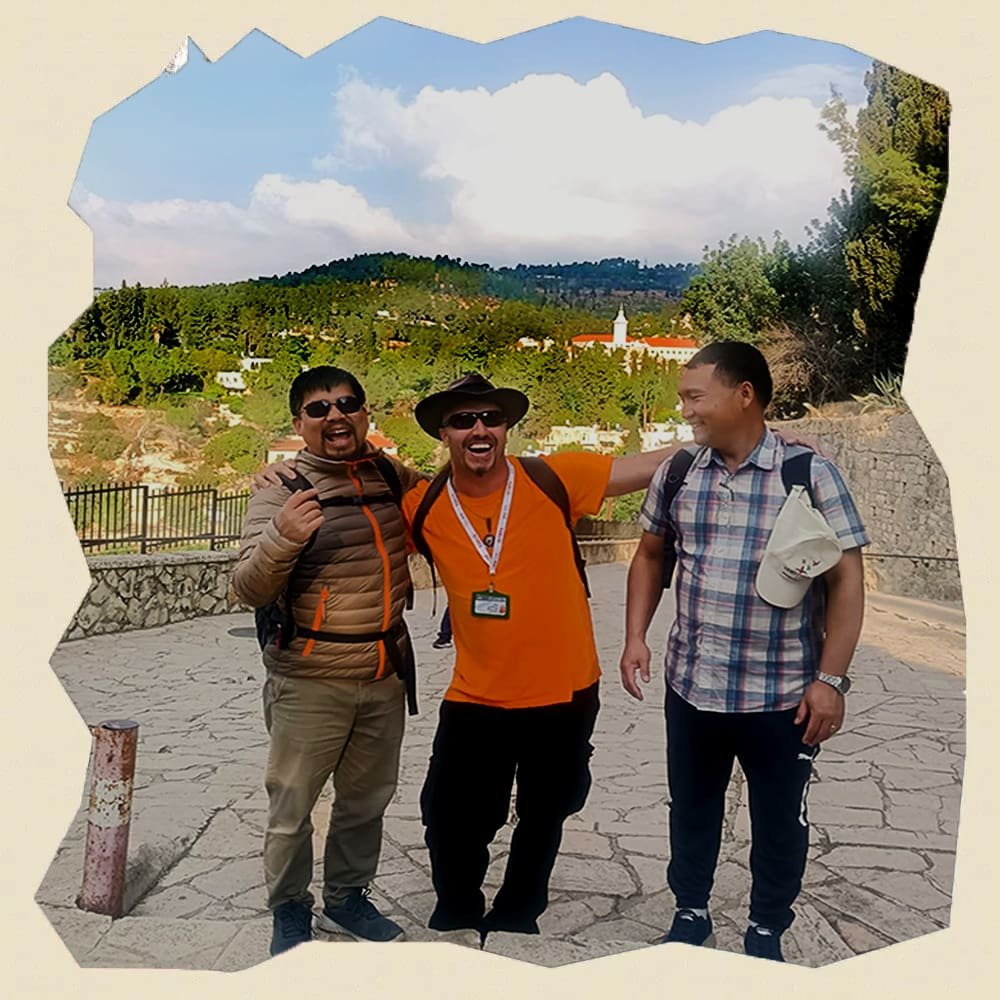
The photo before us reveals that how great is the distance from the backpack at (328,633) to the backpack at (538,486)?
0.11 metres

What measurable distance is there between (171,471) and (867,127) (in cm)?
284

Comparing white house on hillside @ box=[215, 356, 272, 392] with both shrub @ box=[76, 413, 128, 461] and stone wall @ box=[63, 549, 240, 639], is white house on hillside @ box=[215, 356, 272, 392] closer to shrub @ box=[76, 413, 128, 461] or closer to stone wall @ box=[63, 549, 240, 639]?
shrub @ box=[76, 413, 128, 461]

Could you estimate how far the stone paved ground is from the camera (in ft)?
15.0

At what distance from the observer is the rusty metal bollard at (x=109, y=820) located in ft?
15.1

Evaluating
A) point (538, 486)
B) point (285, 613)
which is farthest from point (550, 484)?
point (285, 613)

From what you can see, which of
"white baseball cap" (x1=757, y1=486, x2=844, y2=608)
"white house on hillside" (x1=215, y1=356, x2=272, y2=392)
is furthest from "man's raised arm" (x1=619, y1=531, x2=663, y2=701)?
"white house on hillside" (x1=215, y1=356, x2=272, y2=392)

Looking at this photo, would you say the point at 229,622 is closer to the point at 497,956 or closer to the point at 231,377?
the point at 231,377

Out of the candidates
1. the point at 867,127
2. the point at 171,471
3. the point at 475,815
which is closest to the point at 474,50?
the point at 867,127

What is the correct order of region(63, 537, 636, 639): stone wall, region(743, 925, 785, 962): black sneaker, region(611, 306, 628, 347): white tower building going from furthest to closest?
region(63, 537, 636, 639): stone wall
region(611, 306, 628, 347): white tower building
region(743, 925, 785, 962): black sneaker

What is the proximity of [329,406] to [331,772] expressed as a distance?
49.4 inches

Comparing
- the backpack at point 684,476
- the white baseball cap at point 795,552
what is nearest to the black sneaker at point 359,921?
the backpack at point 684,476

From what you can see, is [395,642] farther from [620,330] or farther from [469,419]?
[620,330]

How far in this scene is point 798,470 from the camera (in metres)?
4.05

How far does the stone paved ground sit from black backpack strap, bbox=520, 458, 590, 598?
0.34m
